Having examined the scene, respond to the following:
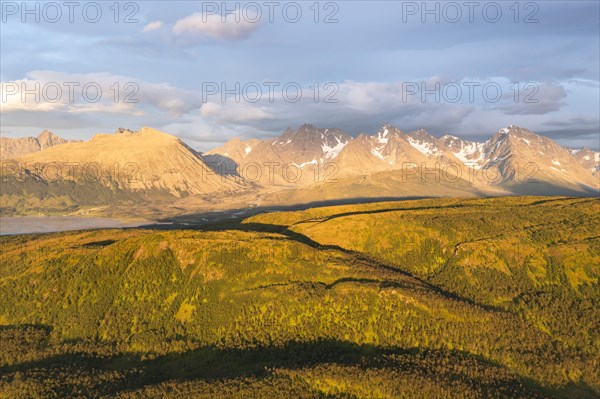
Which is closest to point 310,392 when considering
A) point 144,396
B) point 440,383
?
point 440,383

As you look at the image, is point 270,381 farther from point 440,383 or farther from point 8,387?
point 8,387

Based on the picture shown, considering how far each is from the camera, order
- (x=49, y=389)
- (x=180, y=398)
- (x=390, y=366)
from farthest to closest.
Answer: (x=390, y=366), (x=49, y=389), (x=180, y=398)

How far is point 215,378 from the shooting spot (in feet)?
618

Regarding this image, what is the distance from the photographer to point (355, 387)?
17625 centimetres

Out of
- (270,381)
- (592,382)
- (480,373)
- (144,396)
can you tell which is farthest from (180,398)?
(592,382)

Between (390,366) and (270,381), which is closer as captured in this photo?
(270,381)

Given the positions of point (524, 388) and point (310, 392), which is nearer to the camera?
point (310, 392)

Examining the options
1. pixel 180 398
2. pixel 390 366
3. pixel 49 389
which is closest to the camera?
pixel 180 398

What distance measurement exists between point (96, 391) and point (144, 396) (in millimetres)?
26517

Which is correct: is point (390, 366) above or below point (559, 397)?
above

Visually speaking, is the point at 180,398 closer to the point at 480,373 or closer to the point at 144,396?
the point at 144,396

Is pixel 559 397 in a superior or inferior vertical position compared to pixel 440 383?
inferior

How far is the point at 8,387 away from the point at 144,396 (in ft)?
197

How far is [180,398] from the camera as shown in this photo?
167500 mm
